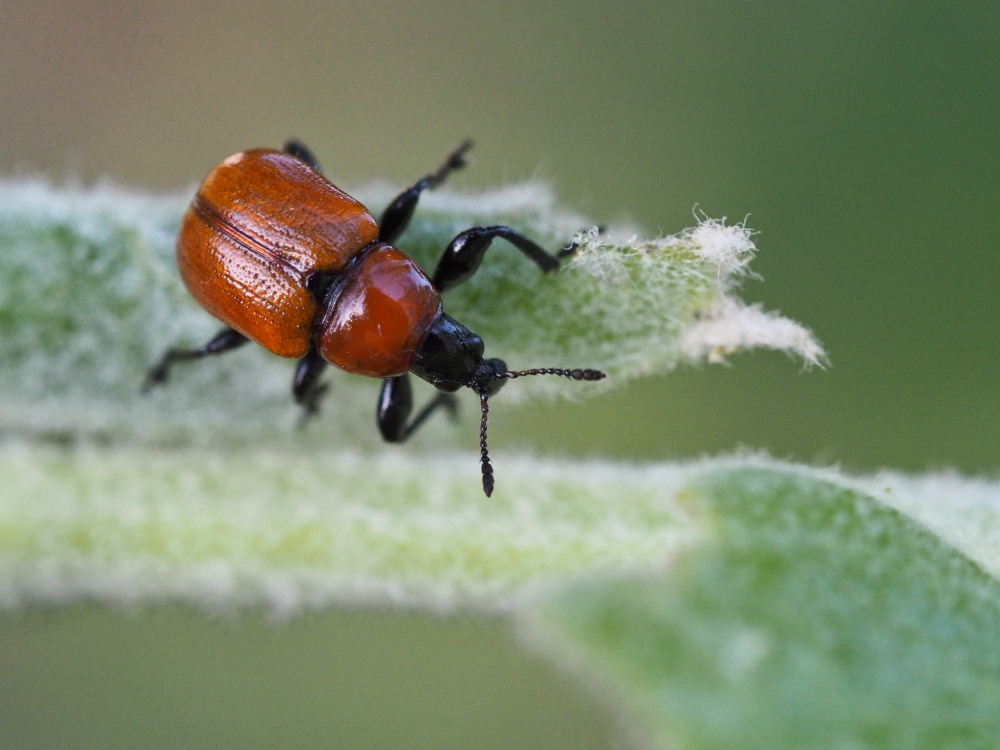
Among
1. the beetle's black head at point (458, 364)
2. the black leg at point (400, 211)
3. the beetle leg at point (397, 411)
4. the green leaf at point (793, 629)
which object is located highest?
the black leg at point (400, 211)

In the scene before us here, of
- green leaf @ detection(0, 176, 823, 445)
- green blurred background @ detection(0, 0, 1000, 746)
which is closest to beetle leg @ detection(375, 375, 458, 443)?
green leaf @ detection(0, 176, 823, 445)

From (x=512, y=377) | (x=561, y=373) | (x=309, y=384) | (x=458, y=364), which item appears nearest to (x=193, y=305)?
(x=309, y=384)

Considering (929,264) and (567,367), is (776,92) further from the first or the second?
(567,367)

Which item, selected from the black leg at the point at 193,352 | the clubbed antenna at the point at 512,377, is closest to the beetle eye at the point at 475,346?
the clubbed antenna at the point at 512,377

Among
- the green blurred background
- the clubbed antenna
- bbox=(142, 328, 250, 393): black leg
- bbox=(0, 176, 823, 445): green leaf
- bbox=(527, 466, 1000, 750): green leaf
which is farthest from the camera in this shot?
the green blurred background

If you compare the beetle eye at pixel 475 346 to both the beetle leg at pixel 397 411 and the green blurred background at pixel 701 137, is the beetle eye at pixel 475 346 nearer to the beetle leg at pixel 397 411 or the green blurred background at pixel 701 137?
the beetle leg at pixel 397 411

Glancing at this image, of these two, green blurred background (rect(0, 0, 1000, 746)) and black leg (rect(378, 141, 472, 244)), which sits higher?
green blurred background (rect(0, 0, 1000, 746))

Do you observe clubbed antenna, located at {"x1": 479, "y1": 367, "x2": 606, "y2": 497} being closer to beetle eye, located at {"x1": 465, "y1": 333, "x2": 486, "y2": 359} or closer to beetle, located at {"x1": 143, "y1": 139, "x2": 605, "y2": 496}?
beetle, located at {"x1": 143, "y1": 139, "x2": 605, "y2": 496}
